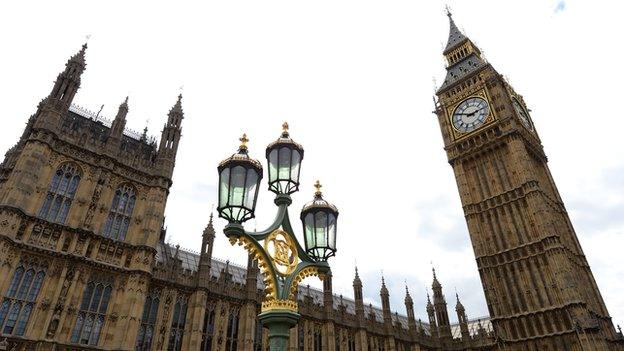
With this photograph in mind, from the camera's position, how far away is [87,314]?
23219 millimetres

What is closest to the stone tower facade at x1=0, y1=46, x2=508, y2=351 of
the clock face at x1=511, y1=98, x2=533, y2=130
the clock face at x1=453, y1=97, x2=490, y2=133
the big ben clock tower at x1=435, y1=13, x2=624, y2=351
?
the big ben clock tower at x1=435, y1=13, x2=624, y2=351

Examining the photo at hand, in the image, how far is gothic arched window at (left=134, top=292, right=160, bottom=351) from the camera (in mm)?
24812

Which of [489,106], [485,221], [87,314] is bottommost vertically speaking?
[87,314]

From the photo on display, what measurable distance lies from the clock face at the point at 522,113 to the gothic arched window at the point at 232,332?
4196cm

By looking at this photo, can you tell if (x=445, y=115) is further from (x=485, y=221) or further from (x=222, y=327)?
(x=222, y=327)

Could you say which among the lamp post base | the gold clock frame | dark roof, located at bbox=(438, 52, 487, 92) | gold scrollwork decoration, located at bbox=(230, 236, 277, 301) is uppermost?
dark roof, located at bbox=(438, 52, 487, 92)

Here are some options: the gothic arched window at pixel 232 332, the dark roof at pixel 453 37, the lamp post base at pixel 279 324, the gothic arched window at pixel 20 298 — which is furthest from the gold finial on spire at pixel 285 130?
the dark roof at pixel 453 37

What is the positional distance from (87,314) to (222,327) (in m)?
8.72

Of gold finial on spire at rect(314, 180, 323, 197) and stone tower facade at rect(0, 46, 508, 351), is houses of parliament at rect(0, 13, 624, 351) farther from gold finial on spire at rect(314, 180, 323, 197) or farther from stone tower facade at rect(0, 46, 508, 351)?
gold finial on spire at rect(314, 180, 323, 197)

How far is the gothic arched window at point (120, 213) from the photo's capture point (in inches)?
1036

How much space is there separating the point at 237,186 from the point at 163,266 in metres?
21.0

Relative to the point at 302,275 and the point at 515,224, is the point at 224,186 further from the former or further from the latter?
the point at 515,224

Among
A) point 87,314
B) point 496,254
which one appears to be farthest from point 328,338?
point 496,254

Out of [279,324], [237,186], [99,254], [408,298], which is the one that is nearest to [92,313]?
[99,254]
